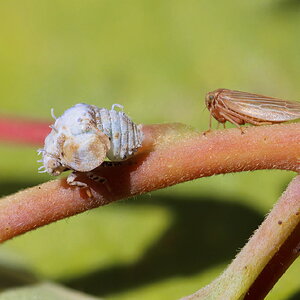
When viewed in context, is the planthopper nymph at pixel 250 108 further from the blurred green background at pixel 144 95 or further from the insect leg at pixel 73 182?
the insect leg at pixel 73 182

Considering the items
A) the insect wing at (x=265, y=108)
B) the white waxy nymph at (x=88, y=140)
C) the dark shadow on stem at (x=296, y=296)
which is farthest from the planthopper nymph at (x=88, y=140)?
the dark shadow on stem at (x=296, y=296)

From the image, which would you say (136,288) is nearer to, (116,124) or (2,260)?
(2,260)

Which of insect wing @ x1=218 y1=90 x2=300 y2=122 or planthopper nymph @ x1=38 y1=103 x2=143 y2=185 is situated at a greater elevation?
insect wing @ x1=218 y1=90 x2=300 y2=122

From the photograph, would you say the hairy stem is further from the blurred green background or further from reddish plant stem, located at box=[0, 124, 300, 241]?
the blurred green background

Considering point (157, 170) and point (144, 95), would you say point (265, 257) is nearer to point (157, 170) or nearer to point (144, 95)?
point (157, 170)

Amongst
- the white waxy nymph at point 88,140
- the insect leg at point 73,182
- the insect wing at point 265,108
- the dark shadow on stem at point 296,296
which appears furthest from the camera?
the dark shadow on stem at point 296,296

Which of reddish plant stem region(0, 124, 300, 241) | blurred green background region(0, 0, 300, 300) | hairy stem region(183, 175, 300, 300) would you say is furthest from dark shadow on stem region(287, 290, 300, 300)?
reddish plant stem region(0, 124, 300, 241)

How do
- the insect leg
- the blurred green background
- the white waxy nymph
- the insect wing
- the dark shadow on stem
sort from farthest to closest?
the blurred green background → the dark shadow on stem → the insect wing → the insect leg → the white waxy nymph
